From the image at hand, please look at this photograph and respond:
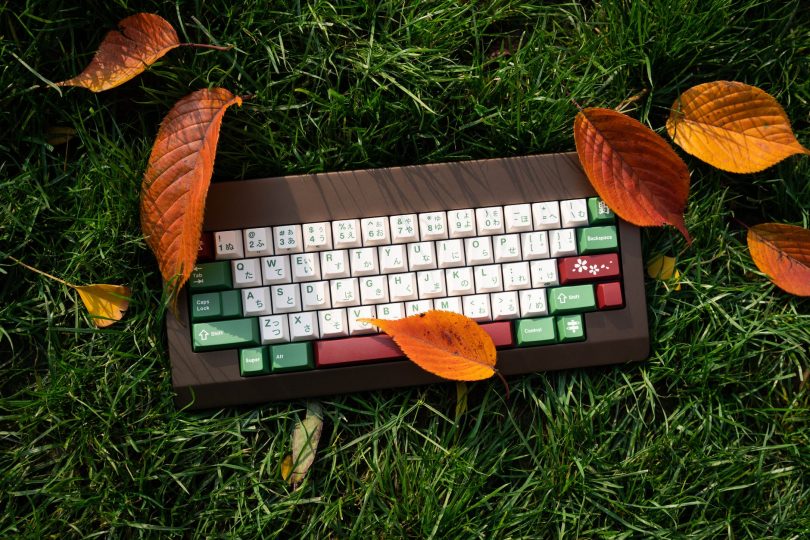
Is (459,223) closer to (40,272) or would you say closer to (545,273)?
(545,273)

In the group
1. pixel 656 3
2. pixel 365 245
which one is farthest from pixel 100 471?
pixel 656 3

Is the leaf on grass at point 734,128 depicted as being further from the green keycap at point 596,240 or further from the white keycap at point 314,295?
the white keycap at point 314,295

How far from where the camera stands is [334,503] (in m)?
1.05

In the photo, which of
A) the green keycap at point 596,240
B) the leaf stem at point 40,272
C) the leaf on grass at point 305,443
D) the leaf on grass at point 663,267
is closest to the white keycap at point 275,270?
the leaf on grass at point 305,443

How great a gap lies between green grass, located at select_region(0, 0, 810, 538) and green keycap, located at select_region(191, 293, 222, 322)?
0.40ft

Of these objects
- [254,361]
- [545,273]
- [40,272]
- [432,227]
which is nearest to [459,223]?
[432,227]

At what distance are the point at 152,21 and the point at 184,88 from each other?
0.11 m

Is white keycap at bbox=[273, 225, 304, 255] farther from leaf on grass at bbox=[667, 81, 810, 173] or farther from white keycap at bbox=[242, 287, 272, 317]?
leaf on grass at bbox=[667, 81, 810, 173]

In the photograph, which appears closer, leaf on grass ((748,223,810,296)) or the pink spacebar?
the pink spacebar

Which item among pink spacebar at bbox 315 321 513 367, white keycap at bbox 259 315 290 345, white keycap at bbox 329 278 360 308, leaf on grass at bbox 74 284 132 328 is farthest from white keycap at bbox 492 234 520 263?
leaf on grass at bbox 74 284 132 328

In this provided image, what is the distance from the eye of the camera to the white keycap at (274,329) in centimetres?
97

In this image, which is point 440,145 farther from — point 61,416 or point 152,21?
point 61,416

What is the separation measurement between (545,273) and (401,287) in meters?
0.21

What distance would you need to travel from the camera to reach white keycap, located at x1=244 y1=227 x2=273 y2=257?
968 mm
